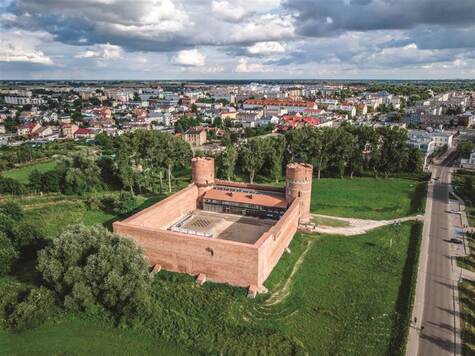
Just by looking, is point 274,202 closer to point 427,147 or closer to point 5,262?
point 5,262

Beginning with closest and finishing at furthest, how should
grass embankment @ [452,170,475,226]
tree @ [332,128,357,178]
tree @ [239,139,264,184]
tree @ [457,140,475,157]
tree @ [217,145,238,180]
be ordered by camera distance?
1. grass embankment @ [452,170,475,226]
2. tree @ [217,145,238,180]
3. tree @ [239,139,264,184]
4. tree @ [332,128,357,178]
5. tree @ [457,140,475,157]

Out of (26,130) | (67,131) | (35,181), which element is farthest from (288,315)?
(26,130)

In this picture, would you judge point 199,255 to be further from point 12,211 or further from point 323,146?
point 323,146

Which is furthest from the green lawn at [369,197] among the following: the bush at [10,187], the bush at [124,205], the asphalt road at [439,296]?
the bush at [10,187]

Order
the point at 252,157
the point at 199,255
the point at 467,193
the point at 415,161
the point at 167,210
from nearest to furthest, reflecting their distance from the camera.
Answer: the point at 199,255 < the point at 167,210 < the point at 467,193 < the point at 252,157 < the point at 415,161

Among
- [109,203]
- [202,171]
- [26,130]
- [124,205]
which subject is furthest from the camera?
[26,130]

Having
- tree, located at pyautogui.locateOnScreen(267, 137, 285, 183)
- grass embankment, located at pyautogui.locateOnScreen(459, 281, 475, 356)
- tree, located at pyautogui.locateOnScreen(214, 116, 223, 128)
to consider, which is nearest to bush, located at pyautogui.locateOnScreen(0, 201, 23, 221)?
tree, located at pyautogui.locateOnScreen(267, 137, 285, 183)

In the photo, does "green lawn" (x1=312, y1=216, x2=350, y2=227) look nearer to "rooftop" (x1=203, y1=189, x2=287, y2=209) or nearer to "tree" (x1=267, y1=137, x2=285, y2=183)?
"rooftop" (x1=203, y1=189, x2=287, y2=209)
